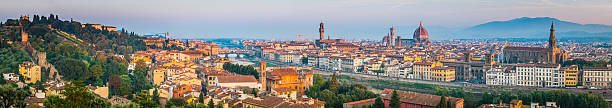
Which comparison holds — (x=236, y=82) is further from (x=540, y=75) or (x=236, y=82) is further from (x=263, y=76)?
(x=540, y=75)

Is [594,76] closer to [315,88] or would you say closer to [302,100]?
[315,88]

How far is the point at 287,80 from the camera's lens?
26.1 metres

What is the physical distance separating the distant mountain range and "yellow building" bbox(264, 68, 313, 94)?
9406 centimetres

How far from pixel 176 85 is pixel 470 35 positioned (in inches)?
6496

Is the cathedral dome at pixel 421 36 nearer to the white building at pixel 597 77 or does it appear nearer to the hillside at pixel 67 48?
the hillside at pixel 67 48

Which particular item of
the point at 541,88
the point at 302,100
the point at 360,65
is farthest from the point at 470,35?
the point at 302,100

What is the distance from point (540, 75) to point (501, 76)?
197 cm

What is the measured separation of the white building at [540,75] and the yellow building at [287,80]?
11.3m

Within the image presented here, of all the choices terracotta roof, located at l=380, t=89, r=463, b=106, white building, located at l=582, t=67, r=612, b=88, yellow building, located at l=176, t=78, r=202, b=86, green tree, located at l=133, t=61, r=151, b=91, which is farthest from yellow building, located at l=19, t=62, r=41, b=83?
white building, located at l=582, t=67, r=612, b=88

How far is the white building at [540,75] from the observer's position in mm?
29203

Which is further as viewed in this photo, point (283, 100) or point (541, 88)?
point (541, 88)

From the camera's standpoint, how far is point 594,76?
94.0ft

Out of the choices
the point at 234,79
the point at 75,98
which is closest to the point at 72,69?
the point at 234,79

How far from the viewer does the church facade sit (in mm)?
36781
